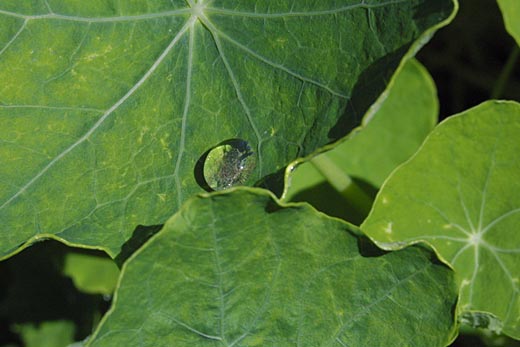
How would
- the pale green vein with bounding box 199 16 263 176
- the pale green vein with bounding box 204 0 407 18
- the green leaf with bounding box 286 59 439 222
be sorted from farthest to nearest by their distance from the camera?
the green leaf with bounding box 286 59 439 222
the pale green vein with bounding box 199 16 263 176
the pale green vein with bounding box 204 0 407 18

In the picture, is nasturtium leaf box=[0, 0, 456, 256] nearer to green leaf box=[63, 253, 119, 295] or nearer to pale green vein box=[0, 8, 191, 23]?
pale green vein box=[0, 8, 191, 23]

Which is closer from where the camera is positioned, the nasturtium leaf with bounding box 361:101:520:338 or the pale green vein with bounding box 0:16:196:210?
the pale green vein with bounding box 0:16:196:210

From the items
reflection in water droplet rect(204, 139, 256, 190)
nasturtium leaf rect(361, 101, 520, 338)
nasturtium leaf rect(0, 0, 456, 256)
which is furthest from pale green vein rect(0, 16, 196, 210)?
nasturtium leaf rect(361, 101, 520, 338)

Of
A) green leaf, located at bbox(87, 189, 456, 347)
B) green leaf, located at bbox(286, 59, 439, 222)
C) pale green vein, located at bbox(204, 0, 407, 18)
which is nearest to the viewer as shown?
green leaf, located at bbox(87, 189, 456, 347)

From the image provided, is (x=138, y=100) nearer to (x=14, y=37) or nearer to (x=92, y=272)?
(x=14, y=37)

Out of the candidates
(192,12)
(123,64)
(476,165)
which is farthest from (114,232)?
(476,165)

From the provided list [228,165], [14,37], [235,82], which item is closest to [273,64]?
[235,82]

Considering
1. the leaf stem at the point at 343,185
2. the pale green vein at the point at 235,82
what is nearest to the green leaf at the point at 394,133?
the leaf stem at the point at 343,185
